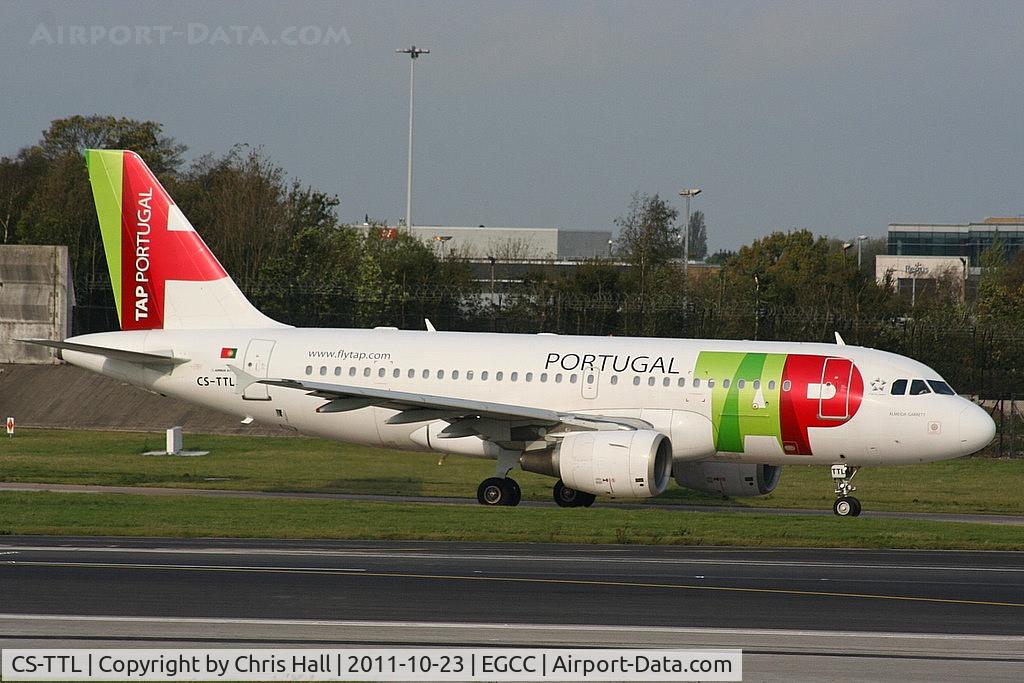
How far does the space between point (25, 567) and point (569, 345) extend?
13909mm

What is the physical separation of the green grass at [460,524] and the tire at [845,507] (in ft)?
3.49

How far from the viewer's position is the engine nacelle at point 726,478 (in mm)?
28578

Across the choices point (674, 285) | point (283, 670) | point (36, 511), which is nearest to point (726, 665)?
point (283, 670)

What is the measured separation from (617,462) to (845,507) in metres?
4.83

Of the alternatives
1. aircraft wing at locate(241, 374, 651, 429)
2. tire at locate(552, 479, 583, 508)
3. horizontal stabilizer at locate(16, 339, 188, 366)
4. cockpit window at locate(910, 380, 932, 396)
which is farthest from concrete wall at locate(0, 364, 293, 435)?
cockpit window at locate(910, 380, 932, 396)

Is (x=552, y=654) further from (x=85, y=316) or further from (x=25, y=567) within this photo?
(x=85, y=316)

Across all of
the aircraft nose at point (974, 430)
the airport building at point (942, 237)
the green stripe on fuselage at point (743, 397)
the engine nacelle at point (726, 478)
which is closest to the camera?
the aircraft nose at point (974, 430)

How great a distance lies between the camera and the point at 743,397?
90.2ft

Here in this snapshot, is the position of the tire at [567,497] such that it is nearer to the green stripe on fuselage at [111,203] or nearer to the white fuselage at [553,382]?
the white fuselage at [553,382]

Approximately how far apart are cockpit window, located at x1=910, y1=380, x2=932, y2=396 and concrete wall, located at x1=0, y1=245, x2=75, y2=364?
115 feet

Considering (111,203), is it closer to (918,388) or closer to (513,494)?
(513,494)

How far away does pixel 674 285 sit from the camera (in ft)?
221

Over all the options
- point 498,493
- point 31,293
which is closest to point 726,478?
point 498,493

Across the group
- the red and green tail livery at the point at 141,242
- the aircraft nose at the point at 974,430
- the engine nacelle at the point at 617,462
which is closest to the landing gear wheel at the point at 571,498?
the engine nacelle at the point at 617,462
